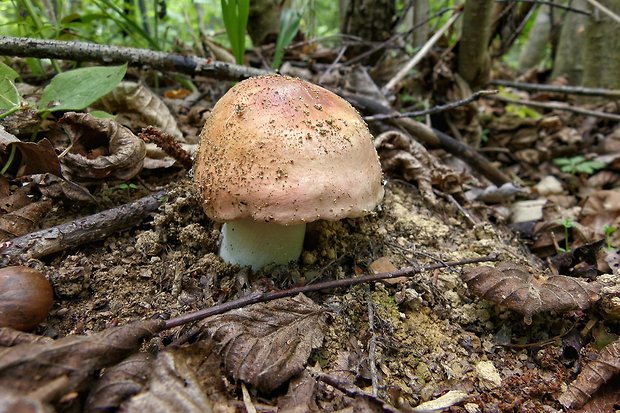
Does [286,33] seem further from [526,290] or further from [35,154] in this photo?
[526,290]

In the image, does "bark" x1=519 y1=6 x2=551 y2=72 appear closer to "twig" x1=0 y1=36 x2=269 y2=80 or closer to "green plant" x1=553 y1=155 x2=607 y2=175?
"green plant" x1=553 y1=155 x2=607 y2=175

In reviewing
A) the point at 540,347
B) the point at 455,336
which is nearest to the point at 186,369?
the point at 455,336

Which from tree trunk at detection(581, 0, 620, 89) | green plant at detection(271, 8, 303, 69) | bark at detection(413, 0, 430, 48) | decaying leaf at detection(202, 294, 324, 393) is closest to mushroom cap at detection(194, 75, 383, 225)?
decaying leaf at detection(202, 294, 324, 393)

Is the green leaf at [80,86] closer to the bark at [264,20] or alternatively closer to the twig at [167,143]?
the twig at [167,143]

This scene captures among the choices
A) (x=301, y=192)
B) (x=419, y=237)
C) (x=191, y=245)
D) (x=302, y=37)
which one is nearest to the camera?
(x=301, y=192)

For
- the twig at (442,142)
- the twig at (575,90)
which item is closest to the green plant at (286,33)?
the twig at (442,142)

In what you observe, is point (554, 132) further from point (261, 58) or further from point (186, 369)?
point (186, 369)

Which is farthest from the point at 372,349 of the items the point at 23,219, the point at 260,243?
the point at 23,219
